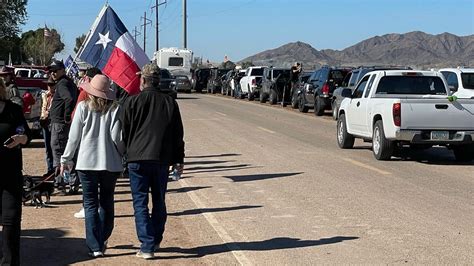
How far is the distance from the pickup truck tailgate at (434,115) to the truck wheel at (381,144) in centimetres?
60

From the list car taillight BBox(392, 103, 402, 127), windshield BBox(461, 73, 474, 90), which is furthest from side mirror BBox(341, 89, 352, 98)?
windshield BBox(461, 73, 474, 90)

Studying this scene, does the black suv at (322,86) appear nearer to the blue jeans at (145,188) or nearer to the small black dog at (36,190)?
the small black dog at (36,190)

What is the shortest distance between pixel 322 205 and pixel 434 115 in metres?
4.96

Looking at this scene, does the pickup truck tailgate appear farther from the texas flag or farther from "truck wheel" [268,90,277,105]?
"truck wheel" [268,90,277,105]

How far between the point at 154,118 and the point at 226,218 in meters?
2.51

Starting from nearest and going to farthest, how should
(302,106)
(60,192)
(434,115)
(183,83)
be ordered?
1. (60,192)
2. (434,115)
3. (302,106)
4. (183,83)

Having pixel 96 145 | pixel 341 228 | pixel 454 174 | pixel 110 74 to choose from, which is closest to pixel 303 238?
pixel 341 228

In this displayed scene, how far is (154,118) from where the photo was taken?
23.3 ft

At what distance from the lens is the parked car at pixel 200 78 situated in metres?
56.1

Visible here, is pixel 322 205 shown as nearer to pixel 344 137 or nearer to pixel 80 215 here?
pixel 80 215

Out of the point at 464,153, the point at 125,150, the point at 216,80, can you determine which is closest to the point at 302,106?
the point at 464,153

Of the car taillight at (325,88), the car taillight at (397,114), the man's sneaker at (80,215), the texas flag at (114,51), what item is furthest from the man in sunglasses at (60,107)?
the car taillight at (325,88)

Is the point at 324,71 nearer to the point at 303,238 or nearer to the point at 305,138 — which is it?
the point at 305,138

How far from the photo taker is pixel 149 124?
7109 millimetres
